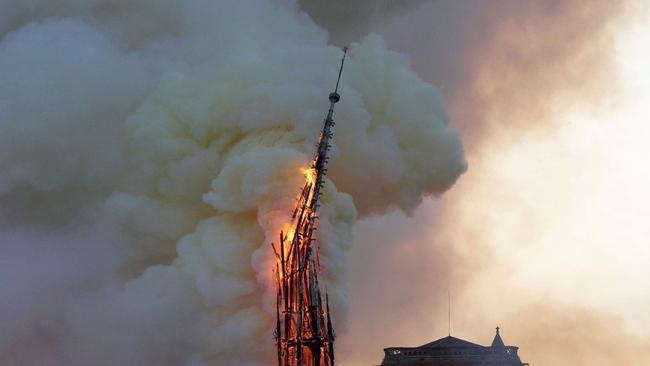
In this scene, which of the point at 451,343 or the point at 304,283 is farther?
the point at 451,343

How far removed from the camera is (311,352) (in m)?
110

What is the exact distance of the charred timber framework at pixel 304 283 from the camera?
108062 millimetres

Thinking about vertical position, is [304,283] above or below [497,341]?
below

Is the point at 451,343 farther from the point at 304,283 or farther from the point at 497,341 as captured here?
the point at 304,283

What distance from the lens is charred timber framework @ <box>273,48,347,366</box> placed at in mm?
108062

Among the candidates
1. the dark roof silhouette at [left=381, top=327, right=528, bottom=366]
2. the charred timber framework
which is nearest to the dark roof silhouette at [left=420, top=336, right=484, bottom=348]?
the dark roof silhouette at [left=381, top=327, right=528, bottom=366]

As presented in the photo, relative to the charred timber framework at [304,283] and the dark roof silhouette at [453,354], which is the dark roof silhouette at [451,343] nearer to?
the dark roof silhouette at [453,354]

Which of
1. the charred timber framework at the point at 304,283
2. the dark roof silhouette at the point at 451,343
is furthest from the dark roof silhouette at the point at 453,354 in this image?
the charred timber framework at the point at 304,283

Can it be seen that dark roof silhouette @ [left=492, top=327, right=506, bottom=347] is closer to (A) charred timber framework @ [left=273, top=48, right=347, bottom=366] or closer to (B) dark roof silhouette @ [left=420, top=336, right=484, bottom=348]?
(B) dark roof silhouette @ [left=420, top=336, right=484, bottom=348]

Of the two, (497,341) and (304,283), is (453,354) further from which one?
(304,283)

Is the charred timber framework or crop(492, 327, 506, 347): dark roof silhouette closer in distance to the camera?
the charred timber framework

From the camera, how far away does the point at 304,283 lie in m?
110

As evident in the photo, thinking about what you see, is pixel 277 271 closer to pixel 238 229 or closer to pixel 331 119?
pixel 238 229

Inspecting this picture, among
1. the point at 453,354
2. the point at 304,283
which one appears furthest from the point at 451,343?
the point at 304,283
